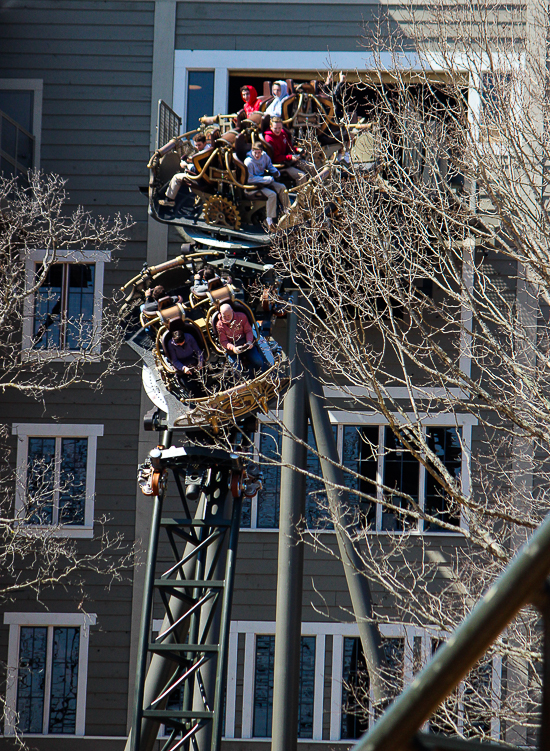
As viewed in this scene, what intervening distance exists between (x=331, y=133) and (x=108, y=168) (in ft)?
19.4

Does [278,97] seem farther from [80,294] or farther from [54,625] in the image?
[54,625]

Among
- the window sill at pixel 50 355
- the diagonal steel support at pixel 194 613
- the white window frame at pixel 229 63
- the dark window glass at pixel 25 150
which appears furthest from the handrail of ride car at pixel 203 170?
the dark window glass at pixel 25 150

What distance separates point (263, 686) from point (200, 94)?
1138 centimetres

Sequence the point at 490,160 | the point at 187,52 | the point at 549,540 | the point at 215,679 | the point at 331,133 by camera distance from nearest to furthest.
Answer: the point at 549,540 → the point at 490,160 → the point at 215,679 → the point at 331,133 → the point at 187,52

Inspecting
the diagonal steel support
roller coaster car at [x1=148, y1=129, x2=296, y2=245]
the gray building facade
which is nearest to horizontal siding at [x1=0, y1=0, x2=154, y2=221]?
the gray building facade

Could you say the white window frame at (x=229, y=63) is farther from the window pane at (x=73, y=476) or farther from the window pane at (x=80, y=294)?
the window pane at (x=73, y=476)

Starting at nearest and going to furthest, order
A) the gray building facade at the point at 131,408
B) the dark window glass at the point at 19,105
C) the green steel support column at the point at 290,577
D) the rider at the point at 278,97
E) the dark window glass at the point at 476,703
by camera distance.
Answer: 1. the dark window glass at the point at 476,703
2. the green steel support column at the point at 290,577
3. the rider at the point at 278,97
4. the gray building facade at the point at 131,408
5. the dark window glass at the point at 19,105

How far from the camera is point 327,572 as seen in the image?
52.5 ft

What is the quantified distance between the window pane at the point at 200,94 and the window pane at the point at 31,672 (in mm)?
10319

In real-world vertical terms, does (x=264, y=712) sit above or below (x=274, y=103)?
below

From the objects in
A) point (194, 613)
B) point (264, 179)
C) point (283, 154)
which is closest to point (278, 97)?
point (283, 154)

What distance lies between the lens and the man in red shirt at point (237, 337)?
11.5m

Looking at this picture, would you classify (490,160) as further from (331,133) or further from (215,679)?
(215,679)

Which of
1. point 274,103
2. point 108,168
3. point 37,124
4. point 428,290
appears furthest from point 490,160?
point 37,124
